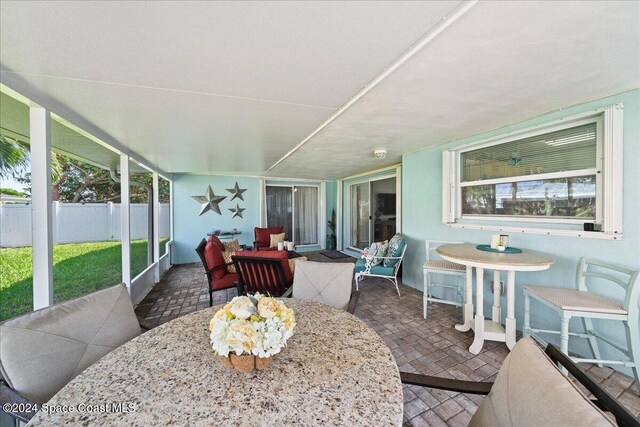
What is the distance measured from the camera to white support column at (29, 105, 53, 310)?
1680 millimetres

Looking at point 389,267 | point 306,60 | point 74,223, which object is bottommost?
point 389,267

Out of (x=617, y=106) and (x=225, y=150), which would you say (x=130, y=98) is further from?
(x=617, y=106)

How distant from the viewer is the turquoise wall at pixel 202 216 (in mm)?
5852

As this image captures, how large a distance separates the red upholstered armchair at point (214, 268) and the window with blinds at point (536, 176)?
3540 mm

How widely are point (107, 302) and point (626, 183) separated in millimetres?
3886

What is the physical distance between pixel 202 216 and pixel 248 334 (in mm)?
5902

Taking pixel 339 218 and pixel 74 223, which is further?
pixel 339 218

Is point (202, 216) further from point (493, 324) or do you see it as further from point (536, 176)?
point (536, 176)

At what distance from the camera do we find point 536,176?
8.34 feet

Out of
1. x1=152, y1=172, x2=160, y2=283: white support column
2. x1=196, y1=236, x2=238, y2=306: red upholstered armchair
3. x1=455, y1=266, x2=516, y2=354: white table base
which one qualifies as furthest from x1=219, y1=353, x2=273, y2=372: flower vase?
x1=152, y1=172, x2=160, y2=283: white support column

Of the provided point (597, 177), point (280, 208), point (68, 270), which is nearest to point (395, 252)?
point (597, 177)

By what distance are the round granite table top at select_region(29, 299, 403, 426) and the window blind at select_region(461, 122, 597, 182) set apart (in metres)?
2.76

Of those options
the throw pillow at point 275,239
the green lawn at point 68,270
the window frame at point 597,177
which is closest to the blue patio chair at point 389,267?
the window frame at point 597,177

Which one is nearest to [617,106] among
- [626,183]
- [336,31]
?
[626,183]
